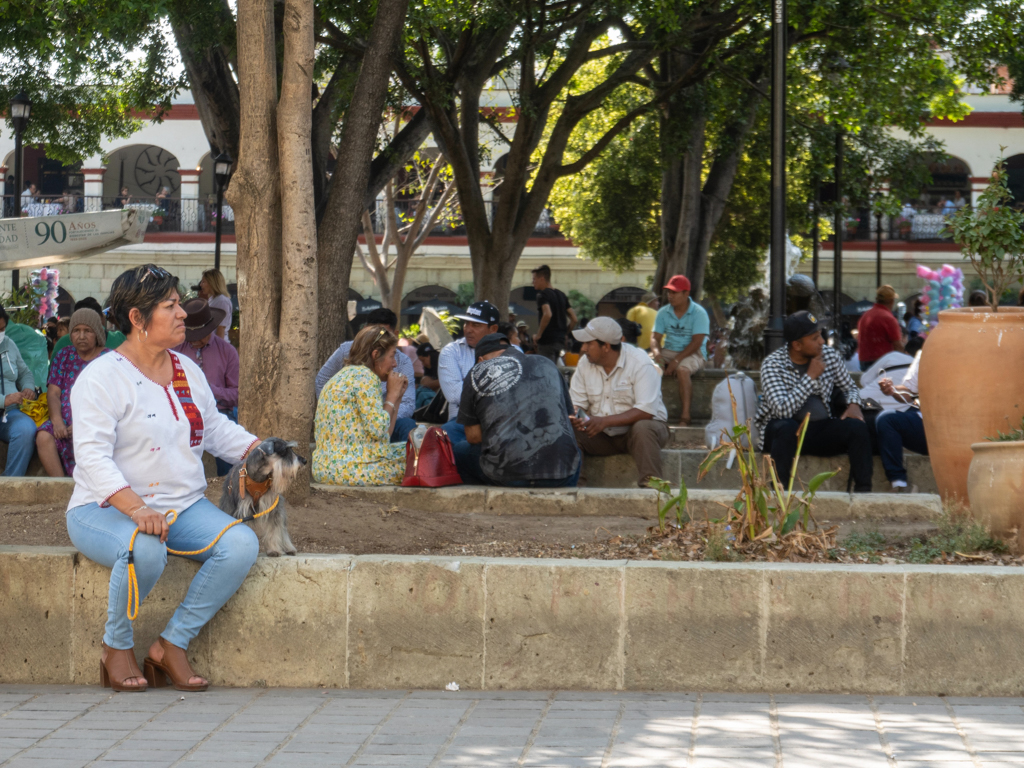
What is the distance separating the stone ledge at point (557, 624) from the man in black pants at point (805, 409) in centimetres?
337

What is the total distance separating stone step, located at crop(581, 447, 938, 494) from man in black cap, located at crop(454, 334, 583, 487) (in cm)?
143

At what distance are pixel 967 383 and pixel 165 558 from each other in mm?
4007

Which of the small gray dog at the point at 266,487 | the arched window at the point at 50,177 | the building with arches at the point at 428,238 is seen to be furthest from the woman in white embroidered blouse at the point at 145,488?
the arched window at the point at 50,177

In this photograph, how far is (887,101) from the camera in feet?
49.5

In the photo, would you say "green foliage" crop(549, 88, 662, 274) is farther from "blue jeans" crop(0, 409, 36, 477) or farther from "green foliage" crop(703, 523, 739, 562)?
"green foliage" crop(703, 523, 739, 562)

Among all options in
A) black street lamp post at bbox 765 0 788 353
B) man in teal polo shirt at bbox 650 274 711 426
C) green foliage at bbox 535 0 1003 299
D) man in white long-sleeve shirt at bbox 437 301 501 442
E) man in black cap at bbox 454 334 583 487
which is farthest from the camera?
green foliage at bbox 535 0 1003 299

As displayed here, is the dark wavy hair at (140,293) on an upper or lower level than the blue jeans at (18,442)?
upper

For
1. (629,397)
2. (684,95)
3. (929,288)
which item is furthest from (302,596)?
(929,288)

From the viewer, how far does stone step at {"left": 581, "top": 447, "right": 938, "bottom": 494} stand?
28.5 ft

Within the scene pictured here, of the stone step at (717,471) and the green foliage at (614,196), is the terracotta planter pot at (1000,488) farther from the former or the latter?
the green foliage at (614,196)

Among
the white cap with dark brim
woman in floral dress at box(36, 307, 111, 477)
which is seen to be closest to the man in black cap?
the white cap with dark brim

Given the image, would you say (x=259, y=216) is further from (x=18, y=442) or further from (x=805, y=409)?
(x=805, y=409)

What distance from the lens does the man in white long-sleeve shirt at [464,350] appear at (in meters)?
9.55

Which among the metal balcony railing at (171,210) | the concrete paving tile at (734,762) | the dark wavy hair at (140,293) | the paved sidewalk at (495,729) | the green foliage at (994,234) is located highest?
the metal balcony railing at (171,210)
